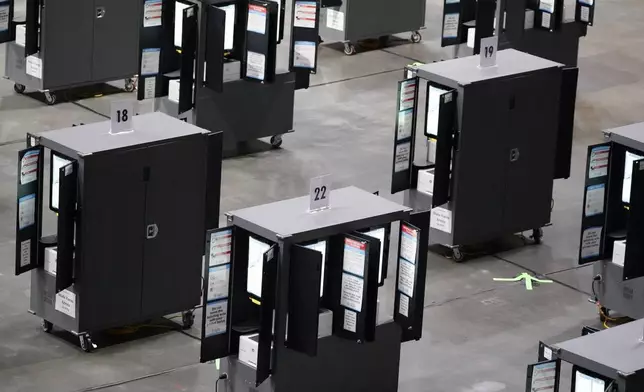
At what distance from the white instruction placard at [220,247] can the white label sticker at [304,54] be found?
6114 mm

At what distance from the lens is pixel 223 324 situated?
1045 centimetres

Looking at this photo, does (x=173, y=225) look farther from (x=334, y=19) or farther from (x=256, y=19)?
(x=334, y=19)

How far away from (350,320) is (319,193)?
0.85 meters

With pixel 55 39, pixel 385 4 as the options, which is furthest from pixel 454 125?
pixel 385 4

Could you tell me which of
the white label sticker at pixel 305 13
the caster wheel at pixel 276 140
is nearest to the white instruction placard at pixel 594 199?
the white label sticker at pixel 305 13

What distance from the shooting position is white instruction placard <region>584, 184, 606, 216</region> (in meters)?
12.7

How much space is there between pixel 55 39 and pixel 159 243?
18.8 ft

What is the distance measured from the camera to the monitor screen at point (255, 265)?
10336 mm

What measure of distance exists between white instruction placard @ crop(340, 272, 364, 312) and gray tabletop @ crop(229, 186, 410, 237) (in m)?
0.37

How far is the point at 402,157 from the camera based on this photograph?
14.0 meters

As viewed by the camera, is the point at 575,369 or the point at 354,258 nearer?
the point at 575,369

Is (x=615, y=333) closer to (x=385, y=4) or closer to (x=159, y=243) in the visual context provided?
(x=159, y=243)

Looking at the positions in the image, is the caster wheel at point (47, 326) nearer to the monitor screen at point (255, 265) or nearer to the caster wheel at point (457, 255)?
the monitor screen at point (255, 265)

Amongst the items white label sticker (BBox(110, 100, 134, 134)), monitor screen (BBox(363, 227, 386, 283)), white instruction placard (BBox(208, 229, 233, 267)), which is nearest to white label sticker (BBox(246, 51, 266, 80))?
white label sticker (BBox(110, 100, 134, 134))
